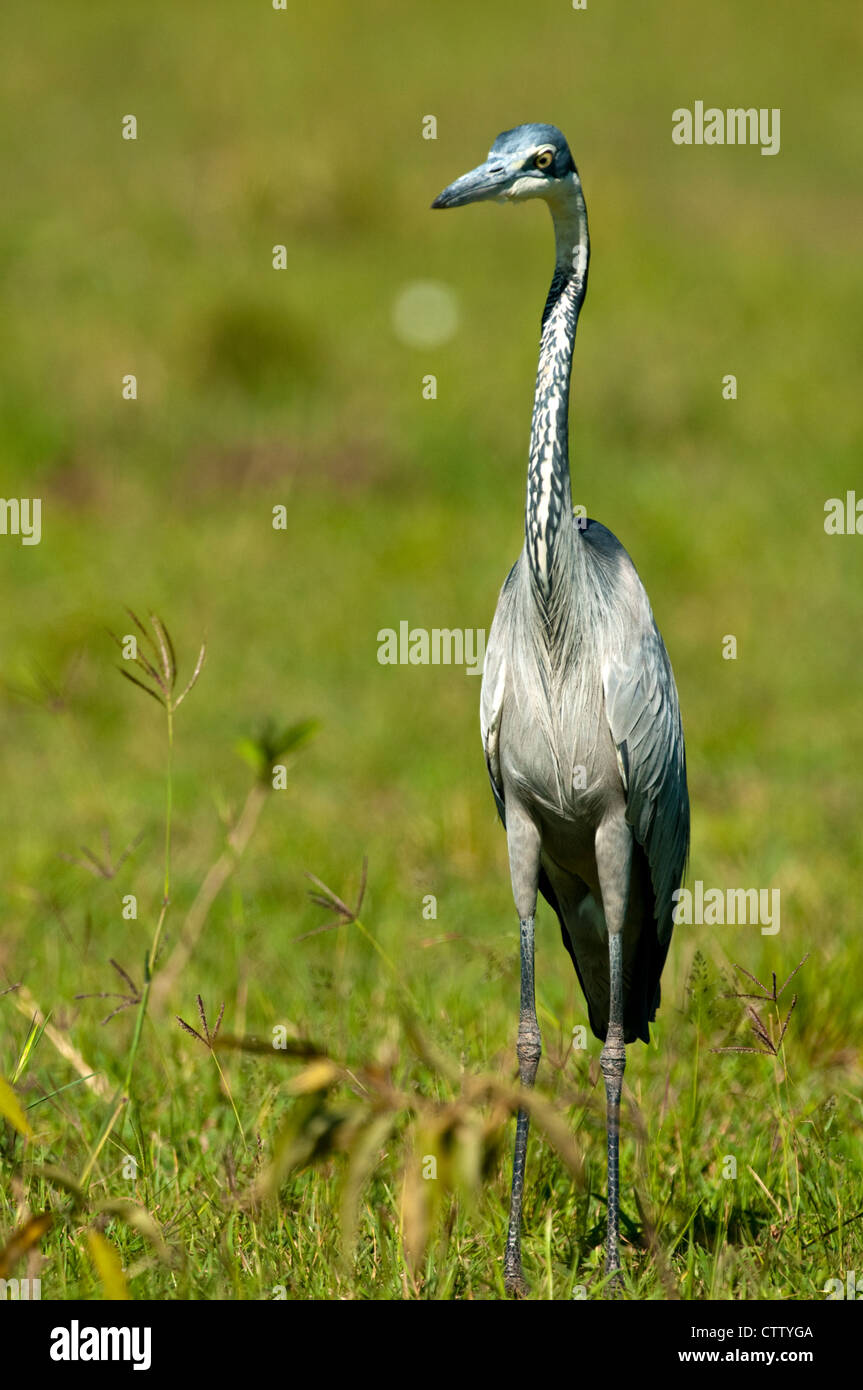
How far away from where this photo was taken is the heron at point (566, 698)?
3.17 m

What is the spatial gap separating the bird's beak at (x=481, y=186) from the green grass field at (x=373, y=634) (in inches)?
53.9

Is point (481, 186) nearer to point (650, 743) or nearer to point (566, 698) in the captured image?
point (566, 698)

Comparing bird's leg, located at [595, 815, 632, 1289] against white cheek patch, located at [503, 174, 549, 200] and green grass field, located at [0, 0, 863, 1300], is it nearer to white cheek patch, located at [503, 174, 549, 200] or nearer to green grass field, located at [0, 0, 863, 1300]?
green grass field, located at [0, 0, 863, 1300]

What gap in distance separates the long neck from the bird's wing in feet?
0.85

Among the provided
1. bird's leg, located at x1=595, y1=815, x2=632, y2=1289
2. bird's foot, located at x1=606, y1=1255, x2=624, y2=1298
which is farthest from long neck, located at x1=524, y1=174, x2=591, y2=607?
bird's foot, located at x1=606, y1=1255, x2=624, y2=1298

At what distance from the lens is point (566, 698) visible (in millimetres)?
3287

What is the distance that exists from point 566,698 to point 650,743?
0.24 meters

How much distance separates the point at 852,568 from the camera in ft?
31.4

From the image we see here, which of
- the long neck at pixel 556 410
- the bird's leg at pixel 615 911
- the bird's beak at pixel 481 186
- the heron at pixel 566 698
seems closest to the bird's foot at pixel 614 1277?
the heron at pixel 566 698

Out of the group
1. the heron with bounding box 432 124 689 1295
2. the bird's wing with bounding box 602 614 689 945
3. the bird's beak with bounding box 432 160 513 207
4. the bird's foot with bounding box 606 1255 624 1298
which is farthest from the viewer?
the bird's wing with bounding box 602 614 689 945

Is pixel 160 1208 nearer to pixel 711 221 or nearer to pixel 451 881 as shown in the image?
pixel 451 881

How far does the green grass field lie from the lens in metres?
3.29

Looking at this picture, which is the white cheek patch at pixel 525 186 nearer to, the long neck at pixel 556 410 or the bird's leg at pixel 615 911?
the long neck at pixel 556 410

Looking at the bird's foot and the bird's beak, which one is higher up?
the bird's beak
